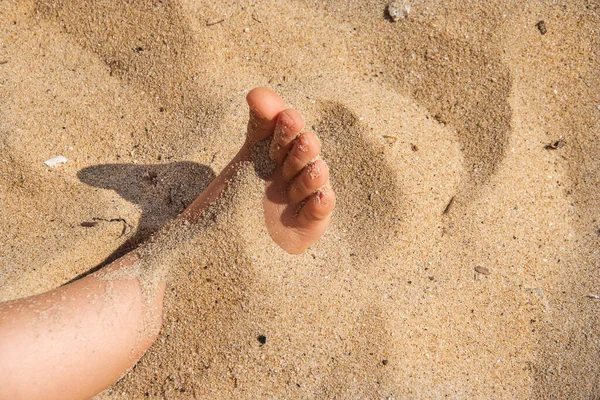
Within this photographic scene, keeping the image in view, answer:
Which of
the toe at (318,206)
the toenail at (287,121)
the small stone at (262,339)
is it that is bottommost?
the small stone at (262,339)

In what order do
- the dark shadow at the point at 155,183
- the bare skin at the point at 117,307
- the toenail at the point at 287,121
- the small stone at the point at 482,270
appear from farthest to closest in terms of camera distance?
the dark shadow at the point at 155,183
the small stone at the point at 482,270
the toenail at the point at 287,121
the bare skin at the point at 117,307

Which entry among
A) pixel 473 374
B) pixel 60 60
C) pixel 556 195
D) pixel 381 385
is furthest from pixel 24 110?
pixel 556 195

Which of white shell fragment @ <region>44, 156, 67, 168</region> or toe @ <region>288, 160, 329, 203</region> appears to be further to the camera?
white shell fragment @ <region>44, 156, 67, 168</region>

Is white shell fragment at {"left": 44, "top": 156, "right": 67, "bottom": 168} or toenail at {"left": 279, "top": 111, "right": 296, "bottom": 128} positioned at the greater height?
toenail at {"left": 279, "top": 111, "right": 296, "bottom": 128}

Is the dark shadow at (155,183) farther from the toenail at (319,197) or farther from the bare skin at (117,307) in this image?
the toenail at (319,197)

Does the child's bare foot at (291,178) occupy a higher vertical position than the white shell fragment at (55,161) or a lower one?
higher

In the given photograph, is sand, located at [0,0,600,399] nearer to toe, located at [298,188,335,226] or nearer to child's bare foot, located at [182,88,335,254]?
child's bare foot, located at [182,88,335,254]

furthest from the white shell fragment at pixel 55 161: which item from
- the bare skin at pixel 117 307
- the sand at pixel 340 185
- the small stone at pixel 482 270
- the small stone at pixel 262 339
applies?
the small stone at pixel 482 270

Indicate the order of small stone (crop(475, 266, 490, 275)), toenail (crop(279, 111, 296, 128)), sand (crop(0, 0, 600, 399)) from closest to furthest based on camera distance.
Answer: toenail (crop(279, 111, 296, 128)), sand (crop(0, 0, 600, 399)), small stone (crop(475, 266, 490, 275))

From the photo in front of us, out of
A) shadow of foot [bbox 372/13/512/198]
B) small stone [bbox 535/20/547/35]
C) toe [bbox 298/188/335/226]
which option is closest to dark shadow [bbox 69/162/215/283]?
toe [bbox 298/188/335/226]
